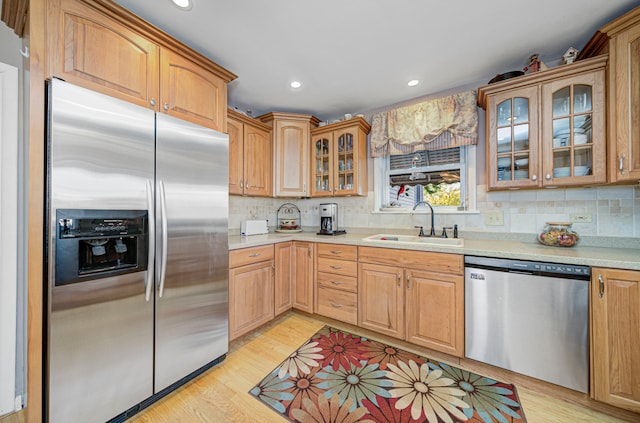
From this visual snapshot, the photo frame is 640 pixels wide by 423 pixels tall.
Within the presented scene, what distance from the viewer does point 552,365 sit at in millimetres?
1487

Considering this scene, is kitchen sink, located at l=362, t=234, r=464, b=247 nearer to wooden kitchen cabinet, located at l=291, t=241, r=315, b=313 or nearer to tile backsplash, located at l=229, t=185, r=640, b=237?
tile backsplash, located at l=229, t=185, r=640, b=237

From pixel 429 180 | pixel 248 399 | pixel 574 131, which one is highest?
pixel 574 131

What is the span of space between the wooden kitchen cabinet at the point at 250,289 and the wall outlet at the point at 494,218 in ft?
6.82

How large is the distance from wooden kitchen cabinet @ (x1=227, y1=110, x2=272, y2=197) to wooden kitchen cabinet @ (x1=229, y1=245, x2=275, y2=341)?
70 centimetres

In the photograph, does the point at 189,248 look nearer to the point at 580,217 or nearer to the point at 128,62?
the point at 128,62

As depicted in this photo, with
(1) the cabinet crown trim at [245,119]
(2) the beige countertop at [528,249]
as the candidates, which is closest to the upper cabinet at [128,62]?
(1) the cabinet crown trim at [245,119]

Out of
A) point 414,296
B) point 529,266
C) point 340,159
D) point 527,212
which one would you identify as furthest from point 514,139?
point 340,159

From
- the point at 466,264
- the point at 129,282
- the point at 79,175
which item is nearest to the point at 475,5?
the point at 466,264

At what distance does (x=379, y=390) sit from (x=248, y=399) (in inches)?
33.2

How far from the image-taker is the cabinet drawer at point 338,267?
2264 millimetres

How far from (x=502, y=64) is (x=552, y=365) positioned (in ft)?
7.48

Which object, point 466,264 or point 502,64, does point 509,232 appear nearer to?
point 466,264

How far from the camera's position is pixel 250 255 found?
6.94ft

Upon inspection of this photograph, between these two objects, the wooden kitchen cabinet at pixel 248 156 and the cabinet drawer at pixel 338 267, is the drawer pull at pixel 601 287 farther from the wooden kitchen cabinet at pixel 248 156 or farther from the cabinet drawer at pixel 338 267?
the wooden kitchen cabinet at pixel 248 156
